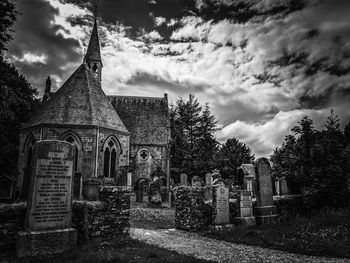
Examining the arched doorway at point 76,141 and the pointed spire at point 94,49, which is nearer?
the arched doorway at point 76,141

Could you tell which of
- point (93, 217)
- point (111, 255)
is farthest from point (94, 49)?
point (111, 255)

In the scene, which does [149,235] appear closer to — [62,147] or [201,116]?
[62,147]

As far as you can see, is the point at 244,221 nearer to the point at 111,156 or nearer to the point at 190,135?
the point at 111,156

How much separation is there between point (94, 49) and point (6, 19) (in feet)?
56.5

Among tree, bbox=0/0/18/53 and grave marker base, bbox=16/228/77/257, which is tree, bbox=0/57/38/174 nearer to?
tree, bbox=0/0/18/53

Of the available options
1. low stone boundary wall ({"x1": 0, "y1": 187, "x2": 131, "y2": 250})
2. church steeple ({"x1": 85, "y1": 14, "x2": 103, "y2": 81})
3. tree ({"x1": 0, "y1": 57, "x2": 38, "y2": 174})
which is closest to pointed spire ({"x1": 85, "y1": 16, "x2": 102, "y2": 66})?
church steeple ({"x1": 85, "y1": 14, "x2": 103, "y2": 81})

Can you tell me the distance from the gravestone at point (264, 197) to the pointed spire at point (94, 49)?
91.5 feet

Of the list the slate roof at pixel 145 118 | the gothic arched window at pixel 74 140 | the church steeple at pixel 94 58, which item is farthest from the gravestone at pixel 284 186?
the church steeple at pixel 94 58

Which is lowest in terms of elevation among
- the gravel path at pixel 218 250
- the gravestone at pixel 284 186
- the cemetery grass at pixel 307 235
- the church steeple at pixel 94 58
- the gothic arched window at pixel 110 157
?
the gravel path at pixel 218 250

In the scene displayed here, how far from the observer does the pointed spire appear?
106ft

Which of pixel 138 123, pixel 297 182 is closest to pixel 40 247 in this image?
pixel 297 182

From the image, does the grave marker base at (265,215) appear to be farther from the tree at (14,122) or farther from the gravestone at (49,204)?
the tree at (14,122)

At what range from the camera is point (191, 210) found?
32.3ft

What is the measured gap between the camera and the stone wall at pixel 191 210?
974 centimetres
